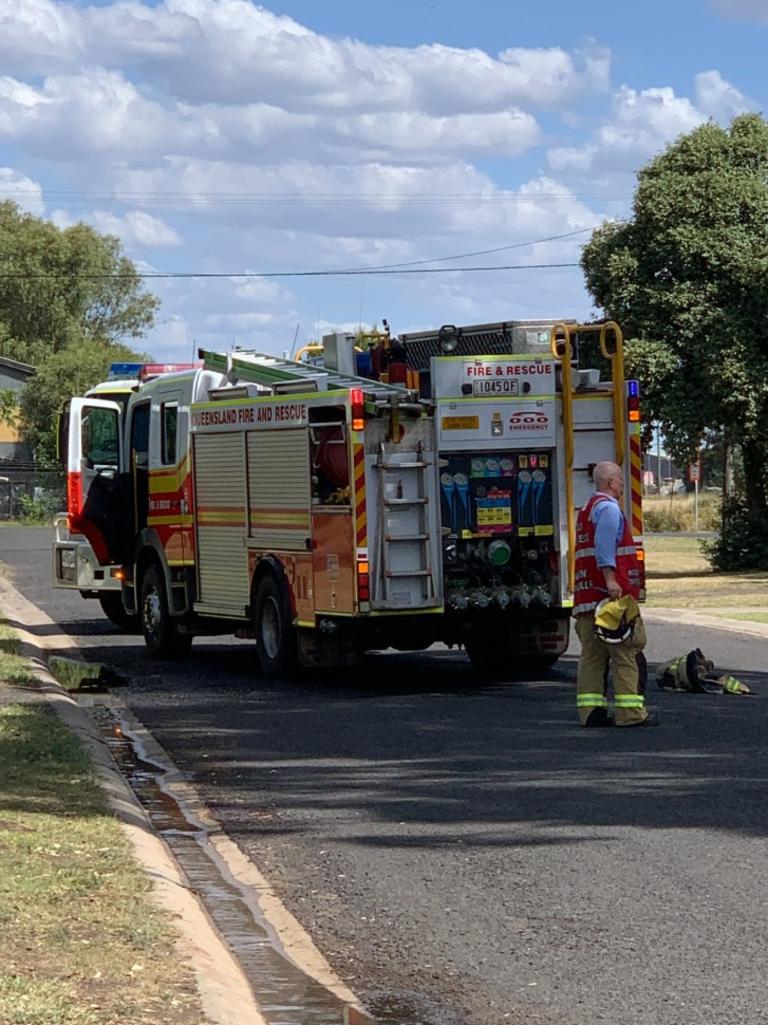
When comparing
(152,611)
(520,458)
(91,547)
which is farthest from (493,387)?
(91,547)

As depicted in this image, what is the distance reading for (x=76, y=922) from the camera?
6605 mm

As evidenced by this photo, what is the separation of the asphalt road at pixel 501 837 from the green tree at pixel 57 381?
241 ft

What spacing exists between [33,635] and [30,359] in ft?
257

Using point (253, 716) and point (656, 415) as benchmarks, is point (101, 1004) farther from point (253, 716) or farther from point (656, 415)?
point (656, 415)

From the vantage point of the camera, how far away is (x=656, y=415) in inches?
1297

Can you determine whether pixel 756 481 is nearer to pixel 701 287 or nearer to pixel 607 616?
pixel 701 287

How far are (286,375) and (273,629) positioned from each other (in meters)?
2.24

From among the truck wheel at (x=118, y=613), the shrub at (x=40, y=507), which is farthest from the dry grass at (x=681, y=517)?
the truck wheel at (x=118, y=613)

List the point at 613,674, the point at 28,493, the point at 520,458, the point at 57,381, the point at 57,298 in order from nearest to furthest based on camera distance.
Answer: the point at 613,674, the point at 520,458, the point at 28,493, the point at 57,381, the point at 57,298

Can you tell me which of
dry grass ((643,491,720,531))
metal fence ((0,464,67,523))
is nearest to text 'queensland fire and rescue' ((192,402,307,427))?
dry grass ((643,491,720,531))

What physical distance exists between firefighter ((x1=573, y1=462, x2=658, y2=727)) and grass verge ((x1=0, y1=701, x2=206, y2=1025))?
3.82 metres

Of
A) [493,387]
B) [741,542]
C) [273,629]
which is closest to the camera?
[493,387]

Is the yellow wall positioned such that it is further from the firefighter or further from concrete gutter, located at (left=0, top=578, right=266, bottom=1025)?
the firefighter

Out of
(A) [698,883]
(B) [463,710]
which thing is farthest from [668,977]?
(B) [463,710]
